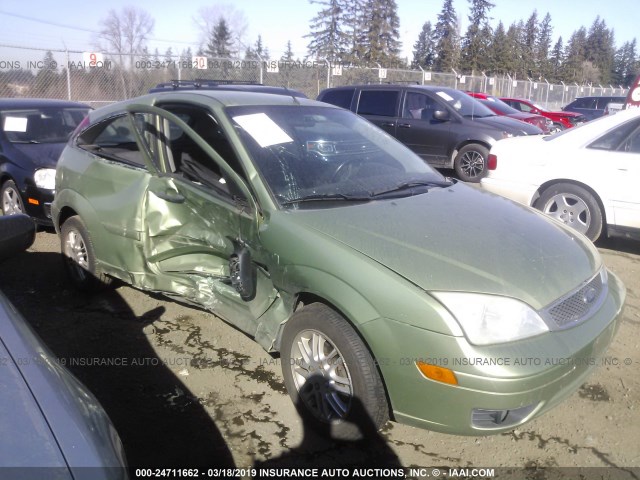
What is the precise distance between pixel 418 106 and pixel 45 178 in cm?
680

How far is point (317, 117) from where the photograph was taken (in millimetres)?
3799

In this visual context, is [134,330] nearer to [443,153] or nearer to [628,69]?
[443,153]

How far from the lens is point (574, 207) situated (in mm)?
5629

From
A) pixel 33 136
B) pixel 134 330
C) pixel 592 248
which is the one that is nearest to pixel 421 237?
pixel 592 248

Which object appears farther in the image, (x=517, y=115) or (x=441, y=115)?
(x=517, y=115)

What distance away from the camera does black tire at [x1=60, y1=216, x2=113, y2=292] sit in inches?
164

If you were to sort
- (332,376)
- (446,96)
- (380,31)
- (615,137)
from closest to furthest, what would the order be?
1. (332,376)
2. (615,137)
3. (446,96)
4. (380,31)

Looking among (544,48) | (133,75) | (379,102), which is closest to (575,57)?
(544,48)

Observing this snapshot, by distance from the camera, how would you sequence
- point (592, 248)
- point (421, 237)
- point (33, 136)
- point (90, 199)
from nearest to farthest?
point (421, 237)
point (592, 248)
point (90, 199)
point (33, 136)

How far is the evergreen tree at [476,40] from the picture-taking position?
175 ft

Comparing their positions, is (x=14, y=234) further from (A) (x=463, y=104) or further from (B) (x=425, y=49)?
(B) (x=425, y=49)

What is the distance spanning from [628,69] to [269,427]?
293 feet

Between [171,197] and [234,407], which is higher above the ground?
[171,197]

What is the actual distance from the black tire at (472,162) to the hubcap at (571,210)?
364 cm
